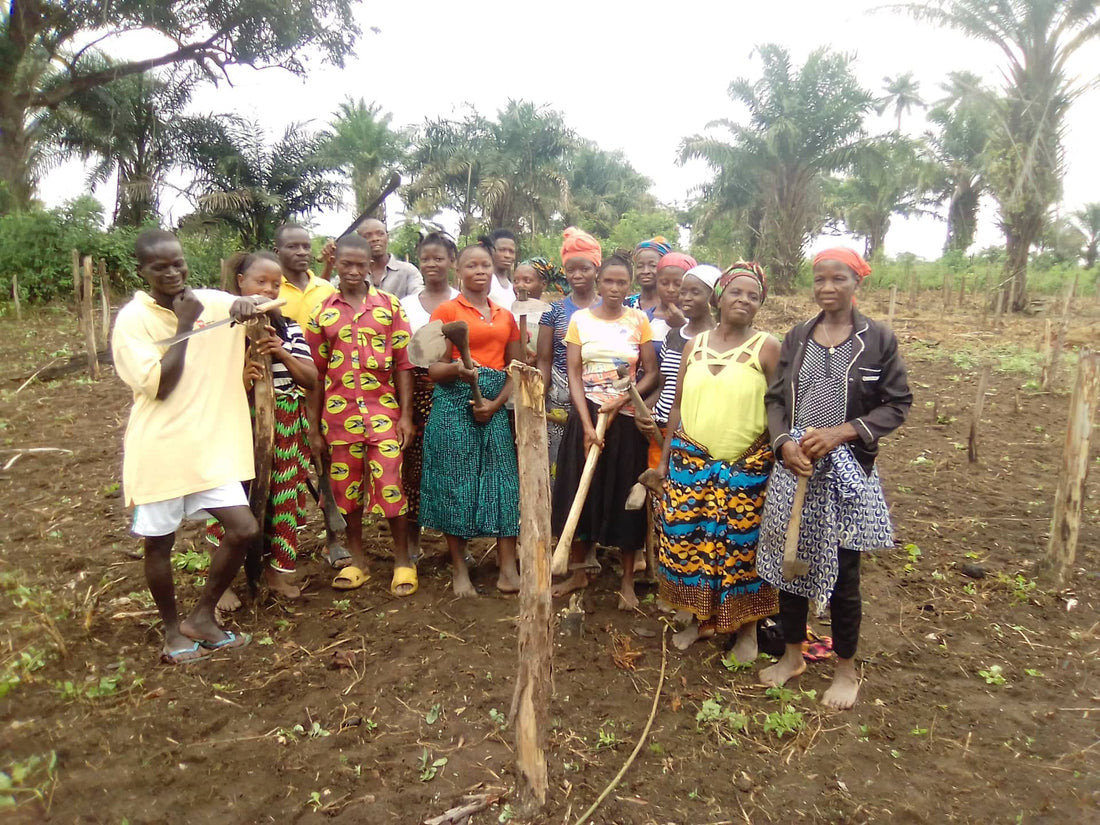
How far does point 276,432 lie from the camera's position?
3396mm

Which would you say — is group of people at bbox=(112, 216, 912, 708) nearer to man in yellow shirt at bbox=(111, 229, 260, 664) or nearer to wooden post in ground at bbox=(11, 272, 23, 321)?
man in yellow shirt at bbox=(111, 229, 260, 664)

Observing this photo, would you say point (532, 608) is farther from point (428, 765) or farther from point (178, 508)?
point (178, 508)

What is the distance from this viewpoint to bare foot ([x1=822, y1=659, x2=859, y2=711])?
2.82 meters

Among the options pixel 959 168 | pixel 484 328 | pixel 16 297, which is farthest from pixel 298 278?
pixel 959 168

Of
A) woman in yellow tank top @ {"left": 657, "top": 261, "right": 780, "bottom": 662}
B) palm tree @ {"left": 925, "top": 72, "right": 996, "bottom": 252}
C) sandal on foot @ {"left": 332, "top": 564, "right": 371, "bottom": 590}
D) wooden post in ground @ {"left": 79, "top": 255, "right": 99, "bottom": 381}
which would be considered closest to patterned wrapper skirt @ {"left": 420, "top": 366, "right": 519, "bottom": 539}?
sandal on foot @ {"left": 332, "top": 564, "right": 371, "bottom": 590}

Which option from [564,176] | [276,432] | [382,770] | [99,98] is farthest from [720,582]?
[564,176]

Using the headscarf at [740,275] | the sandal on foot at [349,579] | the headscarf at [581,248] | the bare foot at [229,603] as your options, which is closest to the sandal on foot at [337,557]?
the sandal on foot at [349,579]

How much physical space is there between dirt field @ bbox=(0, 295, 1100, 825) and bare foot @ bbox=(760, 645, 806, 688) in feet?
0.22

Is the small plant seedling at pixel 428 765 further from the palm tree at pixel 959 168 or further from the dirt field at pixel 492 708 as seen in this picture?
the palm tree at pixel 959 168

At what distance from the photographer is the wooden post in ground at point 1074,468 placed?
3820 millimetres

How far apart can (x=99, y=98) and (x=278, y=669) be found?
1835 cm

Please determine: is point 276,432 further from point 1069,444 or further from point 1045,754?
point 1069,444

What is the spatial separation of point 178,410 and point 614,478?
196 cm

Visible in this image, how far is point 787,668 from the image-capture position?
301 centimetres
